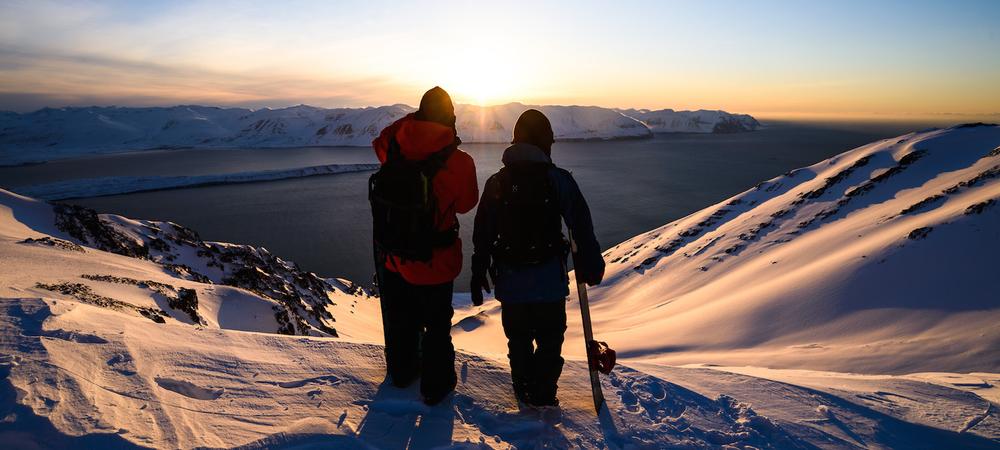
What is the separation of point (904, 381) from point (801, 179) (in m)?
28.5

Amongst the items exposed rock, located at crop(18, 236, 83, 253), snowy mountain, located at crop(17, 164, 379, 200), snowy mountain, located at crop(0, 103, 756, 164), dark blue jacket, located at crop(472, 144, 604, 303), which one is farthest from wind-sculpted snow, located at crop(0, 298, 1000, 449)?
snowy mountain, located at crop(0, 103, 756, 164)

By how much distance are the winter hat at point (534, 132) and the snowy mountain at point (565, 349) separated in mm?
2033

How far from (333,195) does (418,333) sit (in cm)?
6667

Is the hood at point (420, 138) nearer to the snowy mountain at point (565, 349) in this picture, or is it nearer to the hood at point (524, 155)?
the hood at point (524, 155)

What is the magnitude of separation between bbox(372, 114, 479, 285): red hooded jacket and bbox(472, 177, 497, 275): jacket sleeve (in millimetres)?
100

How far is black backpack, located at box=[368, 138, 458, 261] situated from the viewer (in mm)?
3283

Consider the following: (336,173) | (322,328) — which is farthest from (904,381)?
(336,173)

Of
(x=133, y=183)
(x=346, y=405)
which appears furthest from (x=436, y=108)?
(x=133, y=183)

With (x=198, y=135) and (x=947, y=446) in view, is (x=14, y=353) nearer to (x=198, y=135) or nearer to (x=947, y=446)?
(x=947, y=446)

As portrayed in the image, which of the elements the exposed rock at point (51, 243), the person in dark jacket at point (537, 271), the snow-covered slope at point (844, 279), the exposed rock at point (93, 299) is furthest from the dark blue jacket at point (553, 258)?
the exposed rock at point (51, 243)

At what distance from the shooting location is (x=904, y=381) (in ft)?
12.8

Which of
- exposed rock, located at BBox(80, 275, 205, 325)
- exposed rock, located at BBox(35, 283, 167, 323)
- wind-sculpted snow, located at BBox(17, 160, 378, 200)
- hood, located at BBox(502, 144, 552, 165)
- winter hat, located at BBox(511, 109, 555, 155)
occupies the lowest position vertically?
wind-sculpted snow, located at BBox(17, 160, 378, 200)

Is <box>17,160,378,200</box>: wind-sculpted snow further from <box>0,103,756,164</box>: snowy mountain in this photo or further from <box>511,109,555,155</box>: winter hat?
<box>511,109,555,155</box>: winter hat

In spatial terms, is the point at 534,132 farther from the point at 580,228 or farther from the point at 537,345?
the point at 537,345
